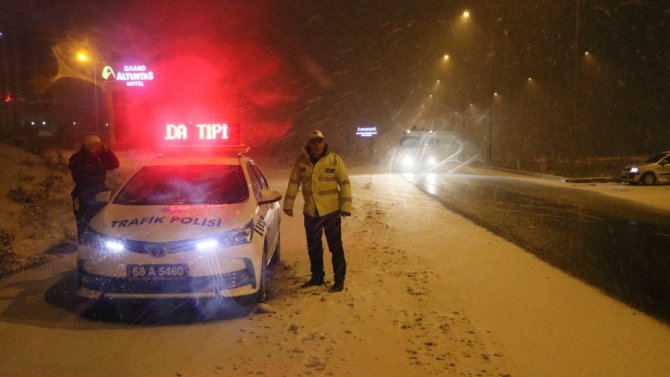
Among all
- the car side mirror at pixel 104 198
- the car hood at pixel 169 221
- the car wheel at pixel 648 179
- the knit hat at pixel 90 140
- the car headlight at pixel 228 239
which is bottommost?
the car wheel at pixel 648 179

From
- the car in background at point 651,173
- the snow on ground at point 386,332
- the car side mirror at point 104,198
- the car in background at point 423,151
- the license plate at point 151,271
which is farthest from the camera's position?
the car in background at point 423,151

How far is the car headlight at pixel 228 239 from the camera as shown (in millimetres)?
5488

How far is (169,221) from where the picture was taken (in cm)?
566

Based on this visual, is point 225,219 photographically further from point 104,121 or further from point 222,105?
point 222,105

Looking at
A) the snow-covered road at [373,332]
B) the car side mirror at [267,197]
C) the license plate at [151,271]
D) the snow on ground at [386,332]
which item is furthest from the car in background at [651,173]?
the license plate at [151,271]

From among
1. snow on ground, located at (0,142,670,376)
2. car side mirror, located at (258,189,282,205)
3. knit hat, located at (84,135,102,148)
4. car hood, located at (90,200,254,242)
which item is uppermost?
knit hat, located at (84,135,102,148)

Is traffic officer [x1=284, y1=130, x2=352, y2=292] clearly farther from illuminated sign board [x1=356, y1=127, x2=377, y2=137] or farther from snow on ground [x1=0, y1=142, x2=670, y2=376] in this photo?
illuminated sign board [x1=356, y1=127, x2=377, y2=137]

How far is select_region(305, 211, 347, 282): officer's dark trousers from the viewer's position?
22.2 feet

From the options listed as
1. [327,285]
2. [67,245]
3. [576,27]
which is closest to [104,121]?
[576,27]

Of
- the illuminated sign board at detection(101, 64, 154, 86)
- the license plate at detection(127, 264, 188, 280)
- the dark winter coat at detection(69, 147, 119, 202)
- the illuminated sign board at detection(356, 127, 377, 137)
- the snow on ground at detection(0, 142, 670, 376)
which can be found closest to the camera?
the snow on ground at detection(0, 142, 670, 376)

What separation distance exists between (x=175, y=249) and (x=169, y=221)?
0.40 m

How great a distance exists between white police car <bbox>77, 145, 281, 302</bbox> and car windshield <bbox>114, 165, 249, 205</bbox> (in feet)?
0.11

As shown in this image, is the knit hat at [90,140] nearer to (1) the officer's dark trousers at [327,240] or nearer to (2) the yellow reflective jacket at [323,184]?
(2) the yellow reflective jacket at [323,184]

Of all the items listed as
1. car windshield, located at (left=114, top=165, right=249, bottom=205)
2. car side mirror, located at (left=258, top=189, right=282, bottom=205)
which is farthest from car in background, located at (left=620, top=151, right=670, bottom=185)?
car windshield, located at (left=114, top=165, right=249, bottom=205)
